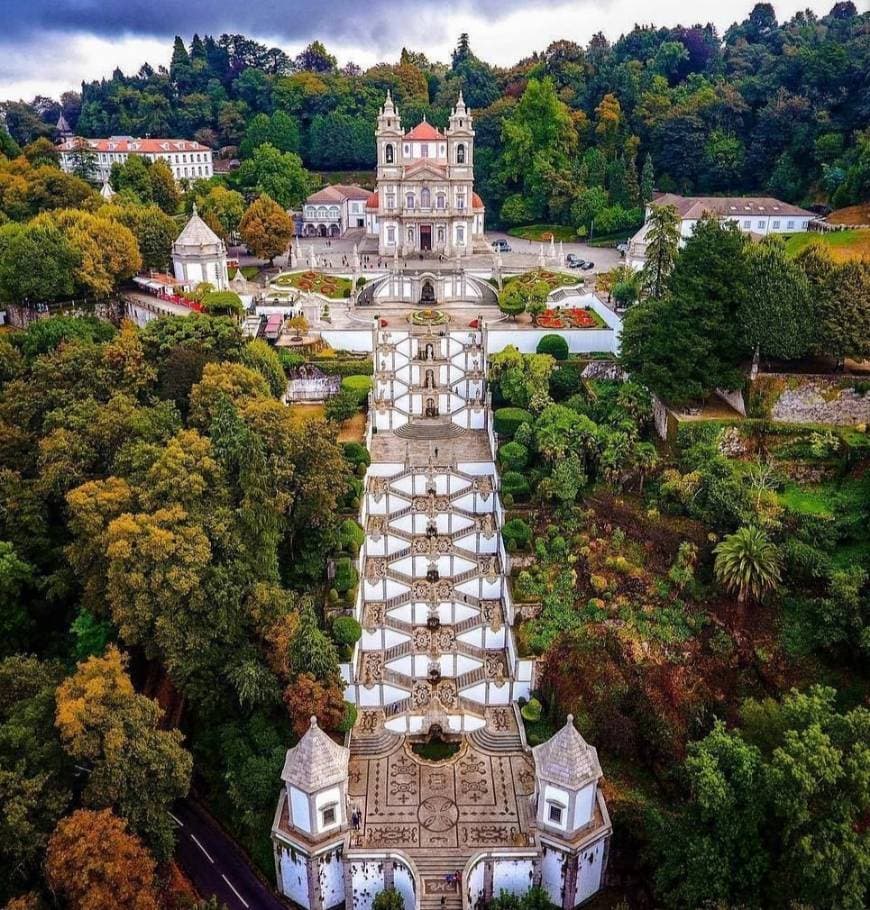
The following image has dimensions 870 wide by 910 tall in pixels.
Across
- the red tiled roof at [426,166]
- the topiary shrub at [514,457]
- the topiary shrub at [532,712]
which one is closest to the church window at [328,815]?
the topiary shrub at [532,712]

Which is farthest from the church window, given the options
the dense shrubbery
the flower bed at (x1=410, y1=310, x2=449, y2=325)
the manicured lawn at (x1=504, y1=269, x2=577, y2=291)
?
the manicured lawn at (x1=504, y1=269, x2=577, y2=291)

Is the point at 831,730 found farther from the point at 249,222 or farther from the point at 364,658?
the point at 249,222

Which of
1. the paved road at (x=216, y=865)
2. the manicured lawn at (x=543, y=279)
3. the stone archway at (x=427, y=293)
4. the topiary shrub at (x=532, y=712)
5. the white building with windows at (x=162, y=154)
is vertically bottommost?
the paved road at (x=216, y=865)

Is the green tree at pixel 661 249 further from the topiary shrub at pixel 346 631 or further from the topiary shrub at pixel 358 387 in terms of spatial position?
the topiary shrub at pixel 346 631

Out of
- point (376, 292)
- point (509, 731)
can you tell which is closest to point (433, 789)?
point (509, 731)

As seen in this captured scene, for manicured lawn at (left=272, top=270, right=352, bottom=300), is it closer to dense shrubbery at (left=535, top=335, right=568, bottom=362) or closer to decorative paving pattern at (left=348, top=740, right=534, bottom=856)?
dense shrubbery at (left=535, top=335, right=568, bottom=362)

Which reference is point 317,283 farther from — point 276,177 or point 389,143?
point 276,177

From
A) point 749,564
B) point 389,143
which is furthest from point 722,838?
point 389,143
